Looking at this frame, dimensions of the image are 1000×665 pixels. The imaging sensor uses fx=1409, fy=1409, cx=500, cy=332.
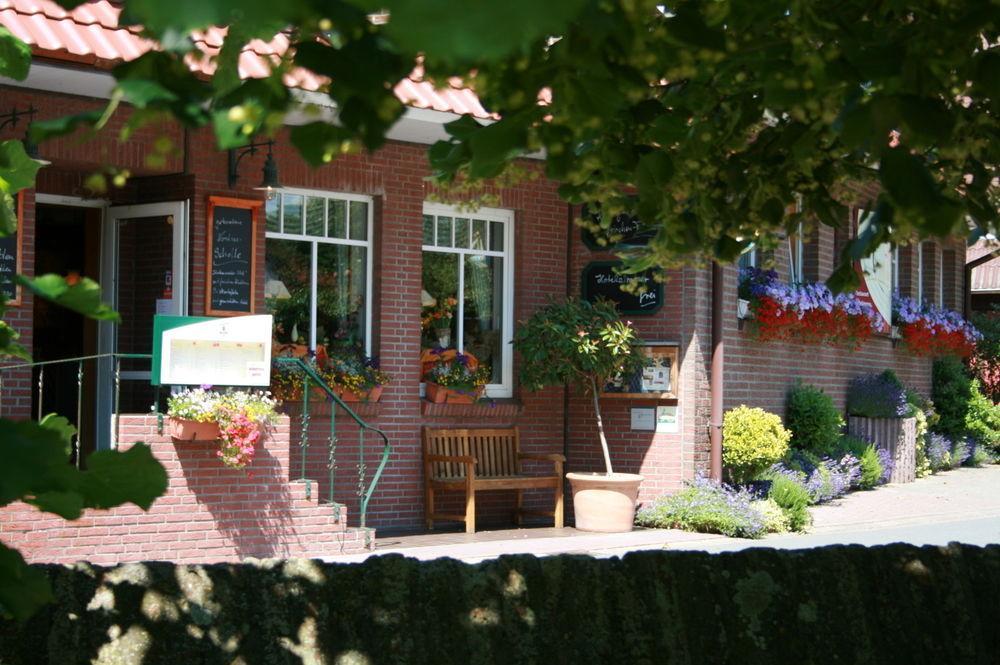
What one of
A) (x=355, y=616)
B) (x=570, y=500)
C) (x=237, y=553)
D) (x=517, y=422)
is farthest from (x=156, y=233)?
(x=355, y=616)

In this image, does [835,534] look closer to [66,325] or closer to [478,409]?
[478,409]

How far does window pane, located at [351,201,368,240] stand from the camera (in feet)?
A: 41.5

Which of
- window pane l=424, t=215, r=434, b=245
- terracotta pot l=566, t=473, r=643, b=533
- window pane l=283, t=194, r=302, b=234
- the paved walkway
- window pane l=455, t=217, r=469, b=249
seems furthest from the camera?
window pane l=455, t=217, r=469, b=249

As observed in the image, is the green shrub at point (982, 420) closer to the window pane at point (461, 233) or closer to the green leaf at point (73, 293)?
the window pane at point (461, 233)

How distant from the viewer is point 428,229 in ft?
43.5

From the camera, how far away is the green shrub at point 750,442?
45.5 ft

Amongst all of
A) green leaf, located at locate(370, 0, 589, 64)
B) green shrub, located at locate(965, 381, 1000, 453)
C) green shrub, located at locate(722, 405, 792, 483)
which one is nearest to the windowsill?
green shrub, located at locate(722, 405, 792, 483)

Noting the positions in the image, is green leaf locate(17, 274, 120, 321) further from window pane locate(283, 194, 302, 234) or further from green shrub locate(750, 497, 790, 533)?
green shrub locate(750, 497, 790, 533)

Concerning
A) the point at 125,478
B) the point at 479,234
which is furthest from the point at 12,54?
the point at 479,234

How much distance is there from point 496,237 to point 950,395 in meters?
9.75

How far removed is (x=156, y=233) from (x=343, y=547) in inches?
119

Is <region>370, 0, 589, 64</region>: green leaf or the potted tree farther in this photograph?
the potted tree

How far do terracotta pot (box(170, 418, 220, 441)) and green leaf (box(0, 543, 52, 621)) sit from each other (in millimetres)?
8012

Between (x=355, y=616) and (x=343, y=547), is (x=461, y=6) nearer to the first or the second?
(x=355, y=616)
